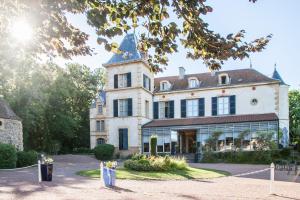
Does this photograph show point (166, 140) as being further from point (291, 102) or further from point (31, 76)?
point (291, 102)

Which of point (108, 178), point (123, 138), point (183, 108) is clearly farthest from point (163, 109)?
point (108, 178)

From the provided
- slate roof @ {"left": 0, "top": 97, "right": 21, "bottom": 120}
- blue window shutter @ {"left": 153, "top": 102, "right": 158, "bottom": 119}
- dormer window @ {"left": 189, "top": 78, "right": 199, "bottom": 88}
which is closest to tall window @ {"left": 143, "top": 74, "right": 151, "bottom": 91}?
blue window shutter @ {"left": 153, "top": 102, "right": 158, "bottom": 119}

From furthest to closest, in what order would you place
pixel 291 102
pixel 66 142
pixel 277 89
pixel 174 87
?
pixel 291 102
pixel 66 142
pixel 174 87
pixel 277 89

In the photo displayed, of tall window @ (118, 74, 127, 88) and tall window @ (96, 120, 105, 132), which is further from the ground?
tall window @ (118, 74, 127, 88)

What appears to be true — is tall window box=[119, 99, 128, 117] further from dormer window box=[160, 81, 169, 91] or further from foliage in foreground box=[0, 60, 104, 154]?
foliage in foreground box=[0, 60, 104, 154]

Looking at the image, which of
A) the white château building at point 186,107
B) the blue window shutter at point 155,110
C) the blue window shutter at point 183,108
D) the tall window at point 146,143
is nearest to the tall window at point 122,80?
the white château building at point 186,107

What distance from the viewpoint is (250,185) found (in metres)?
12.5

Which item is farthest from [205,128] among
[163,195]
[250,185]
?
[163,195]

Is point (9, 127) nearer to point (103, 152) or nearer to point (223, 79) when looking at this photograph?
point (103, 152)

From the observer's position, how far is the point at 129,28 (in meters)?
5.38

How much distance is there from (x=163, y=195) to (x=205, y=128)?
20449 mm

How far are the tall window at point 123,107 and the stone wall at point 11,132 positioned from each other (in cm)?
981

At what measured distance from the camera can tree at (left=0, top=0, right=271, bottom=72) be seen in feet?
15.9

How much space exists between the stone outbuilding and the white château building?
29.5 ft
